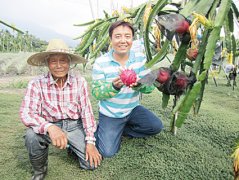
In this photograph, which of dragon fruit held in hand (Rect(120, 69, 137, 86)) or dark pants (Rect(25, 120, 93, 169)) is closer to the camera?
dragon fruit held in hand (Rect(120, 69, 137, 86))

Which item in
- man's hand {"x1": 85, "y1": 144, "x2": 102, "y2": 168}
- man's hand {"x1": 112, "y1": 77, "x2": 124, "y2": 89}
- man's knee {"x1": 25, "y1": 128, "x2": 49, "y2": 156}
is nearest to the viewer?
man's hand {"x1": 112, "y1": 77, "x2": 124, "y2": 89}

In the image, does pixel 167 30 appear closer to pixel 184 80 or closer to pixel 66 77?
pixel 184 80

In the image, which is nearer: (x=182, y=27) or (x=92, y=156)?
(x=182, y=27)

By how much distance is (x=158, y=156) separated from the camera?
7.19 feet

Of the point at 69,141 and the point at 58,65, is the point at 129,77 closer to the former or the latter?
the point at 58,65

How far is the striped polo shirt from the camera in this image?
2.28 m

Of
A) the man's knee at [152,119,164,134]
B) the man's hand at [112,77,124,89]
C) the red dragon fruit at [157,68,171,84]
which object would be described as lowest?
the man's knee at [152,119,164,134]

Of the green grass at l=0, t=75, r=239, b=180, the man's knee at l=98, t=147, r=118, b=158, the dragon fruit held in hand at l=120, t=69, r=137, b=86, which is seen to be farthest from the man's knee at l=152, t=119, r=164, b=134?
the dragon fruit held in hand at l=120, t=69, r=137, b=86

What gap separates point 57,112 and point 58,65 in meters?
0.34

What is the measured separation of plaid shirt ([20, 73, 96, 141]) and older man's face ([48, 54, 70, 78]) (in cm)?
7

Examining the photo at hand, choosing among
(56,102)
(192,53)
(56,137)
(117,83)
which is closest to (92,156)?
(56,137)

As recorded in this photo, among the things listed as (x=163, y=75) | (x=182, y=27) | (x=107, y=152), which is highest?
(x=182, y=27)

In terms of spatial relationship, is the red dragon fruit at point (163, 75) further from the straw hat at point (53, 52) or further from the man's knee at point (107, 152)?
the man's knee at point (107, 152)

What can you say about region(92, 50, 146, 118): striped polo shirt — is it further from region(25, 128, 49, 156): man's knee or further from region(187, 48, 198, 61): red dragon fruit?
region(187, 48, 198, 61): red dragon fruit
